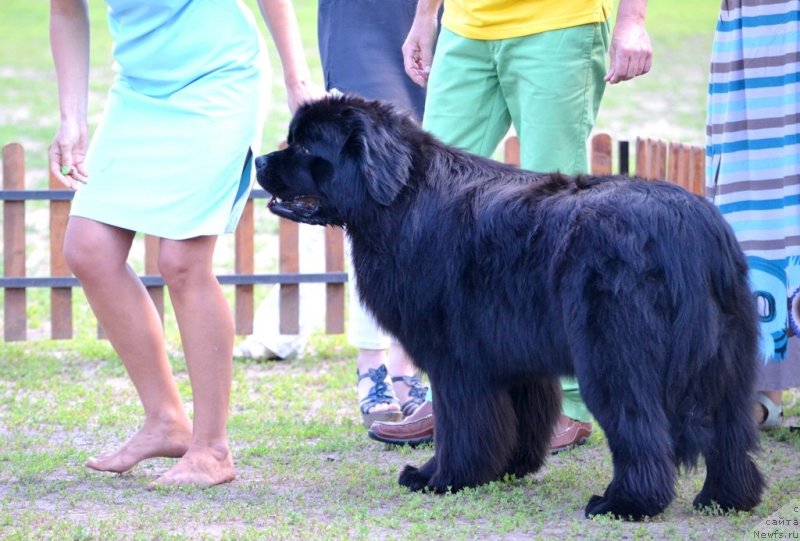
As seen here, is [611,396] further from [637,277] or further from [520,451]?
[520,451]

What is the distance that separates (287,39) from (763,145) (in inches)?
72.3

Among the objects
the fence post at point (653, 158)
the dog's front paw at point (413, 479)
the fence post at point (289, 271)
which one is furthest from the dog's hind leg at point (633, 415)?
the fence post at point (653, 158)

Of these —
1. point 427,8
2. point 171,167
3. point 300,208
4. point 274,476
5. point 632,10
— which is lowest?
point 274,476

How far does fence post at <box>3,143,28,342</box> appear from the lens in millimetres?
6453

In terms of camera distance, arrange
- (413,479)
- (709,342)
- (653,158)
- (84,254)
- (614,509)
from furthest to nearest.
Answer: (653,158)
(413,479)
(84,254)
(614,509)
(709,342)

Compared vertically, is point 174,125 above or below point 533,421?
above

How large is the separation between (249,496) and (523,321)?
40.9 inches

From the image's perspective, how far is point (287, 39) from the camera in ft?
11.7

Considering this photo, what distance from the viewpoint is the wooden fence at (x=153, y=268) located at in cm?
647

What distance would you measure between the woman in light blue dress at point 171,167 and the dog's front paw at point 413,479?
0.57m

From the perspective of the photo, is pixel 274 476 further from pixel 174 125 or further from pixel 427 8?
pixel 427 8

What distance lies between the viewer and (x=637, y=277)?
2967 mm

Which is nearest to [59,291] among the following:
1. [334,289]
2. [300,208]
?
[334,289]

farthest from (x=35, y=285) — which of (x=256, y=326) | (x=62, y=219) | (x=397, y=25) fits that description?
(x=397, y=25)
